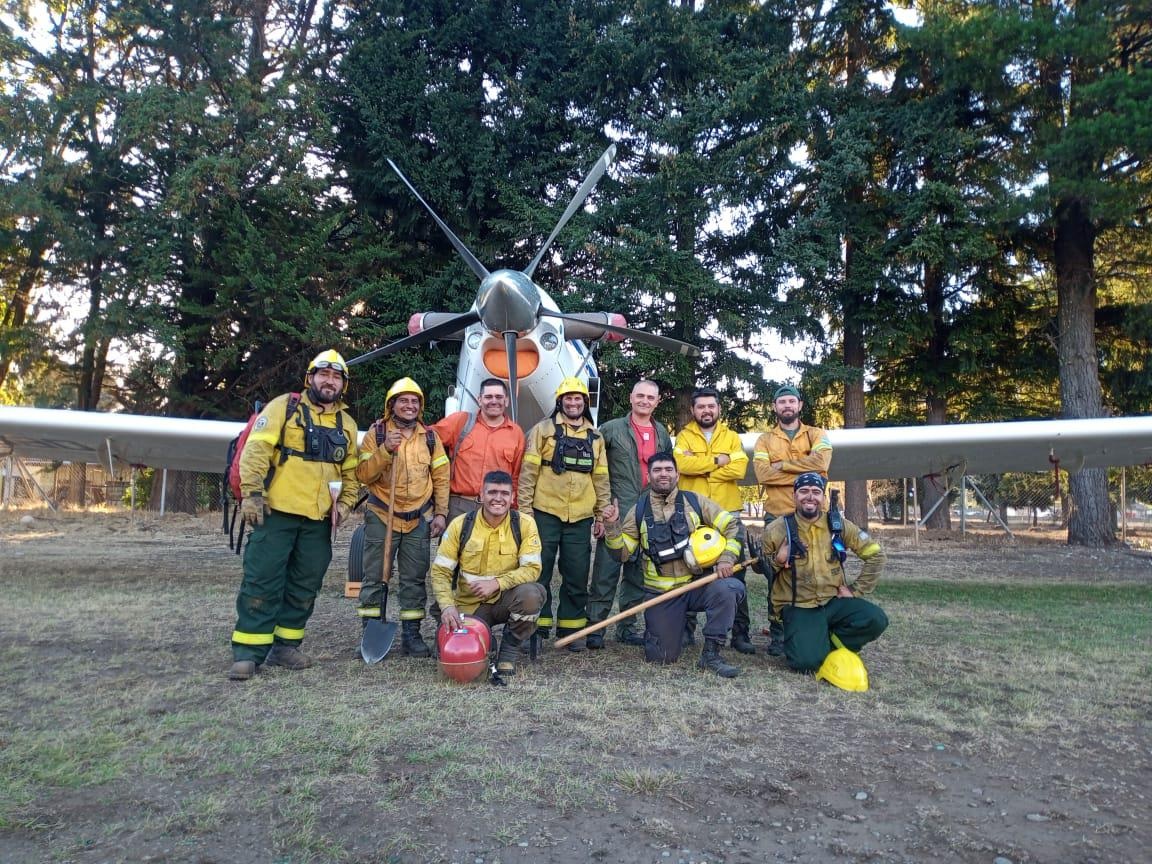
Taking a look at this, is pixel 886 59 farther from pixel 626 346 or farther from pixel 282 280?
pixel 282 280

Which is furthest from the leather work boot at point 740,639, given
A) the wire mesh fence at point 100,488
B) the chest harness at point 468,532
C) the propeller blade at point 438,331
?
the wire mesh fence at point 100,488

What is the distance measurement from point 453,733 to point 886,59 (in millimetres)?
19249

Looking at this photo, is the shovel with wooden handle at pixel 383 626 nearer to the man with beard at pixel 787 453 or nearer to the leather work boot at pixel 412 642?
the leather work boot at pixel 412 642

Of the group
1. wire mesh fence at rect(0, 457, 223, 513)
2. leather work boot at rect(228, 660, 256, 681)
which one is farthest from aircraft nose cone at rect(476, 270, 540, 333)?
wire mesh fence at rect(0, 457, 223, 513)

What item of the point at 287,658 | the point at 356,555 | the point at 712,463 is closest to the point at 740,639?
the point at 712,463

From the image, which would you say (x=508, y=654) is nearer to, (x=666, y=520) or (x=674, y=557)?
(x=674, y=557)

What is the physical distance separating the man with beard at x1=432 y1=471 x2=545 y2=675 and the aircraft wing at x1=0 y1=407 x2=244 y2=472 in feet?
16.1

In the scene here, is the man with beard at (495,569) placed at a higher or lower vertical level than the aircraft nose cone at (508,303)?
lower

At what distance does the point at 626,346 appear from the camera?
1644 centimetres

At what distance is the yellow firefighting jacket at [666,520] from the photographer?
4941 millimetres

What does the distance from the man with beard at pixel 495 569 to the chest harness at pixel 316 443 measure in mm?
901

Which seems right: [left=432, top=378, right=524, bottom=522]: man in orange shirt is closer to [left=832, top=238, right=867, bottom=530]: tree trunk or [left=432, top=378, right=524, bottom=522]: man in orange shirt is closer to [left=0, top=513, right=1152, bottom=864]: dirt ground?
[left=0, top=513, right=1152, bottom=864]: dirt ground

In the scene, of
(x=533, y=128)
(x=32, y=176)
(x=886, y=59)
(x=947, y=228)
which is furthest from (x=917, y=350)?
(x=32, y=176)

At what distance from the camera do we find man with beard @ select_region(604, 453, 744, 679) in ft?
15.6
